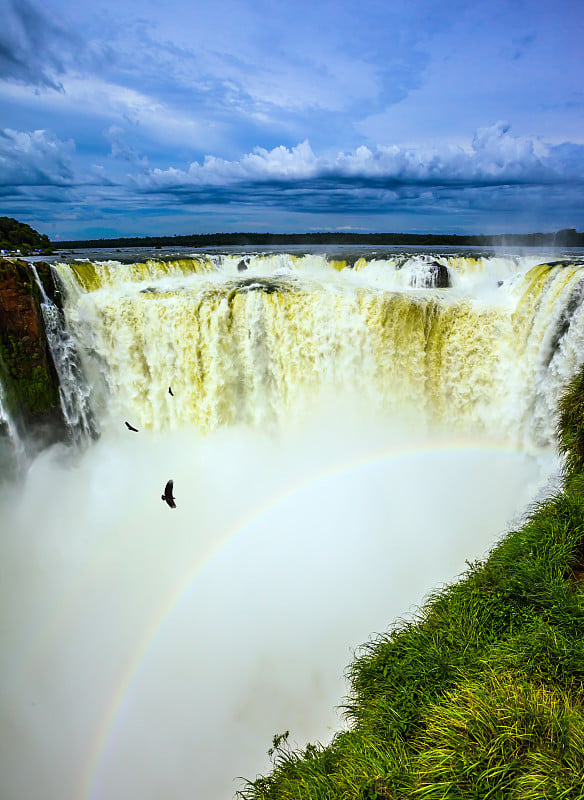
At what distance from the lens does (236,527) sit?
1402 cm

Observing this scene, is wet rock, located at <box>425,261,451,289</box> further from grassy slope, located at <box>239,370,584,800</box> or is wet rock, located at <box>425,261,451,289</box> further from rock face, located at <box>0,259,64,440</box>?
rock face, located at <box>0,259,64,440</box>

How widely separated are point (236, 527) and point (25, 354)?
26.9 ft

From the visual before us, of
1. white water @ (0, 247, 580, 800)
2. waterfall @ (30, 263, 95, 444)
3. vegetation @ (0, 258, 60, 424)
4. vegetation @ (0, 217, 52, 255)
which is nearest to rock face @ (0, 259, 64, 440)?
vegetation @ (0, 258, 60, 424)

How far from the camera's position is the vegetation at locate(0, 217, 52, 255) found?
33528 mm

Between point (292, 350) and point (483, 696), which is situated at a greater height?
point (483, 696)

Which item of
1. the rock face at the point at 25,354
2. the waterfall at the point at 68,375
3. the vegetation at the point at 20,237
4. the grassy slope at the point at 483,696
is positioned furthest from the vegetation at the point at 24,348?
the vegetation at the point at 20,237

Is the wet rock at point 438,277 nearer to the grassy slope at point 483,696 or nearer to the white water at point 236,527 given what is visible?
the white water at point 236,527

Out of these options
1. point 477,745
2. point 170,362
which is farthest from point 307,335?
point 477,745

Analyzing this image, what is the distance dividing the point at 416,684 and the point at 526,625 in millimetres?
1451

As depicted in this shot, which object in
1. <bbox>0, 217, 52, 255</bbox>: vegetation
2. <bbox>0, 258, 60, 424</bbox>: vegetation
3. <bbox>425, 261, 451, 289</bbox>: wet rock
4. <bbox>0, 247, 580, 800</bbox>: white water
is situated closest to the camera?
<bbox>0, 247, 580, 800</bbox>: white water

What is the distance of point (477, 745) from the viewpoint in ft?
12.2

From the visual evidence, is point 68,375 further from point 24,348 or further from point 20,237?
point 20,237

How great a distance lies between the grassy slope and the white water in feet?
13.8

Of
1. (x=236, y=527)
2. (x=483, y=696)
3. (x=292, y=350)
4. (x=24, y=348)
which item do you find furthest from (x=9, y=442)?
(x=483, y=696)
